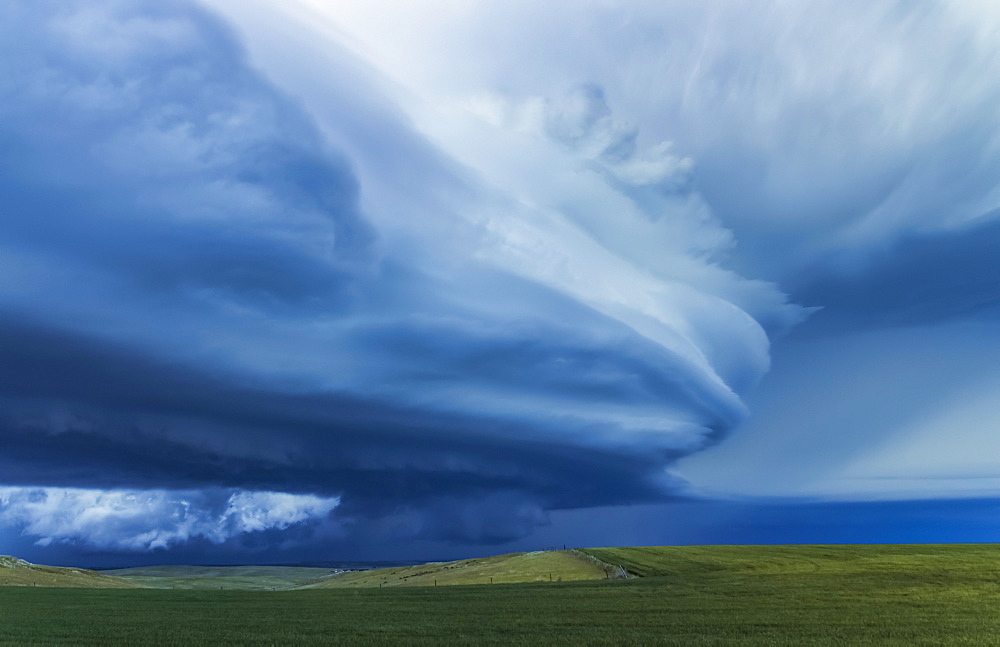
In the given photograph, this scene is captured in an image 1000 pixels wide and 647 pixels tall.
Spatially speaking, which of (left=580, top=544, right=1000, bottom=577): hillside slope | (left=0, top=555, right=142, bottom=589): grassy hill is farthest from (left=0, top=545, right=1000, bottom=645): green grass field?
(left=0, top=555, right=142, bottom=589): grassy hill

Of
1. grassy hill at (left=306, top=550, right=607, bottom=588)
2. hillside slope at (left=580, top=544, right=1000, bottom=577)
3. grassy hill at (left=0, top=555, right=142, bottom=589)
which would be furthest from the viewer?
grassy hill at (left=0, top=555, right=142, bottom=589)

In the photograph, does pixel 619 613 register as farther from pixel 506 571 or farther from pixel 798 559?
pixel 798 559

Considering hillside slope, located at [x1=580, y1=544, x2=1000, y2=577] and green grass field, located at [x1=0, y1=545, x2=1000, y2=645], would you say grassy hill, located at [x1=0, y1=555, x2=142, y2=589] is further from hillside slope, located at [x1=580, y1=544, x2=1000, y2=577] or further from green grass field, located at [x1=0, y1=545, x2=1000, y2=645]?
hillside slope, located at [x1=580, y1=544, x2=1000, y2=577]

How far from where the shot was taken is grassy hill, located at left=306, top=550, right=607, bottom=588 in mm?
102438

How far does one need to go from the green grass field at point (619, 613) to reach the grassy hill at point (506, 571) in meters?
11.3

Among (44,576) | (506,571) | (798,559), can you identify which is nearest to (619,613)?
(506,571)

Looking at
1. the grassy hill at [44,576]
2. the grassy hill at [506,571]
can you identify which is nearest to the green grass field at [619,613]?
the grassy hill at [506,571]

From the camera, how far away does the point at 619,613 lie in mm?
53344

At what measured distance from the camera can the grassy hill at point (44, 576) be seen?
4921 inches

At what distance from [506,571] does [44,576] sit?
348ft

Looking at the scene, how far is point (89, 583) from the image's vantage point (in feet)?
454

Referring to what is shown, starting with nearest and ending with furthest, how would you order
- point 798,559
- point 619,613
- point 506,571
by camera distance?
point 619,613
point 798,559
point 506,571

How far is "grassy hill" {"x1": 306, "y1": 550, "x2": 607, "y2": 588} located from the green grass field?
37.1 ft

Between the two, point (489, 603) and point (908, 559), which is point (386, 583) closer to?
point (489, 603)
